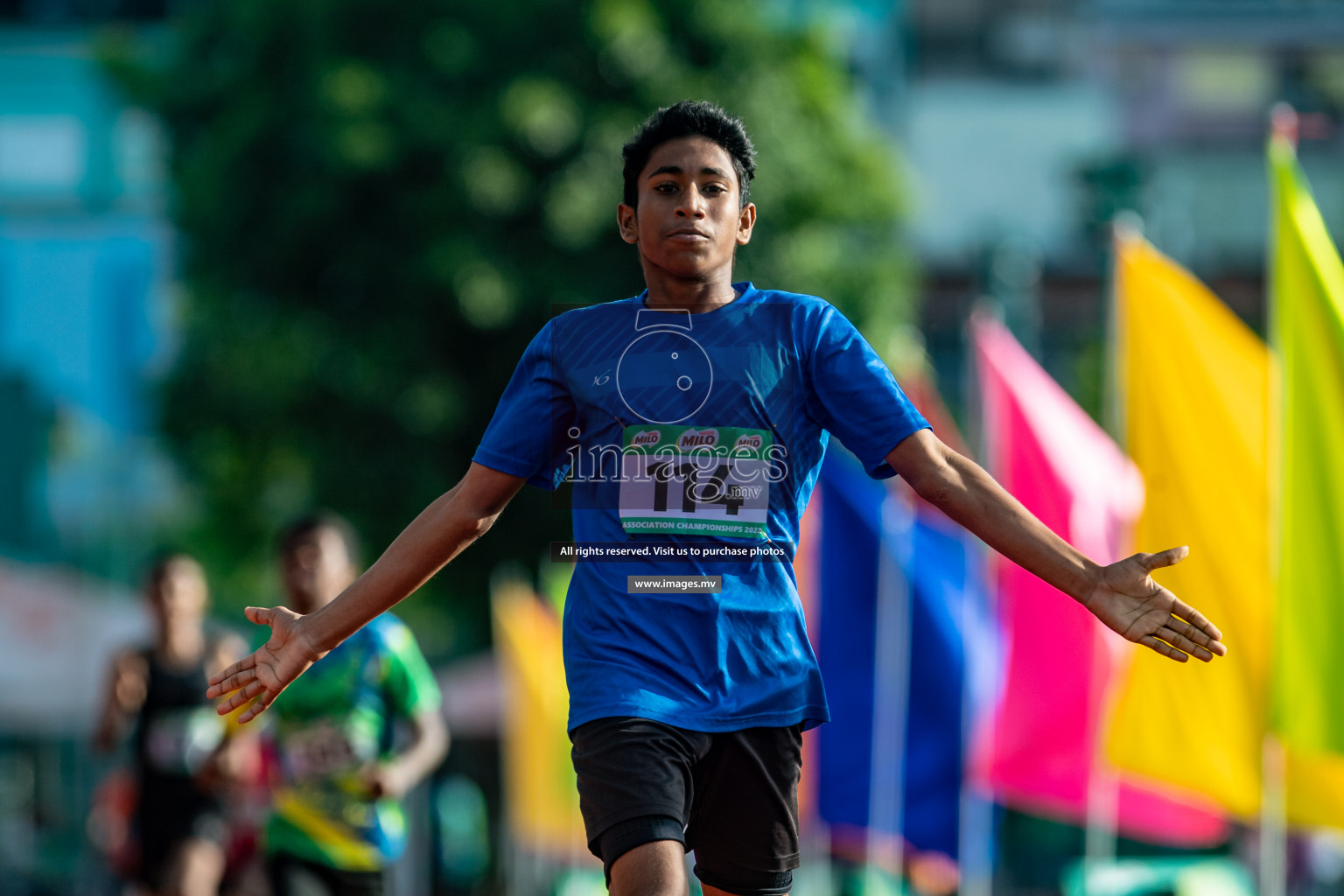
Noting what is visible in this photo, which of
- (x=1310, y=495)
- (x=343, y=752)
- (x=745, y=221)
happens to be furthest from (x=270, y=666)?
(x=1310, y=495)

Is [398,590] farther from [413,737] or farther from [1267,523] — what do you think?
[1267,523]

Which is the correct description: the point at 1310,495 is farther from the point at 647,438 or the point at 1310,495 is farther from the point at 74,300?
the point at 74,300

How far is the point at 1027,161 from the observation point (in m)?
31.4

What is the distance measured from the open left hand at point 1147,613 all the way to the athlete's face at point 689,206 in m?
1.01

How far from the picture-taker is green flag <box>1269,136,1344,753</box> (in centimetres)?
665

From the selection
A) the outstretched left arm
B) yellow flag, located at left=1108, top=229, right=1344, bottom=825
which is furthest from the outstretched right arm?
yellow flag, located at left=1108, top=229, right=1344, bottom=825

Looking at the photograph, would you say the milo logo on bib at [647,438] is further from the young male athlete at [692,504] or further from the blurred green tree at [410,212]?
the blurred green tree at [410,212]

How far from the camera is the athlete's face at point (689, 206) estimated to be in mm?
3744

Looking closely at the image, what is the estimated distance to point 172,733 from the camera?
26.2ft

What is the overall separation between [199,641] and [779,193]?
10.2m

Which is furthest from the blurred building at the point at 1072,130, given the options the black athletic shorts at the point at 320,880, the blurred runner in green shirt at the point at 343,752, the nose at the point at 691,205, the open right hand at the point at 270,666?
the open right hand at the point at 270,666

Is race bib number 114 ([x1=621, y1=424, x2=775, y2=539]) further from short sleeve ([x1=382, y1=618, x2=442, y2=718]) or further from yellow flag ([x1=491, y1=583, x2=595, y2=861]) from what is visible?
yellow flag ([x1=491, y1=583, x2=595, y2=861])

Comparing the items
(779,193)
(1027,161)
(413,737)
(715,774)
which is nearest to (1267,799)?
(413,737)

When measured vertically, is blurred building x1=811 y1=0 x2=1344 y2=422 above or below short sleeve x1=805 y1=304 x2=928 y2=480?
above
